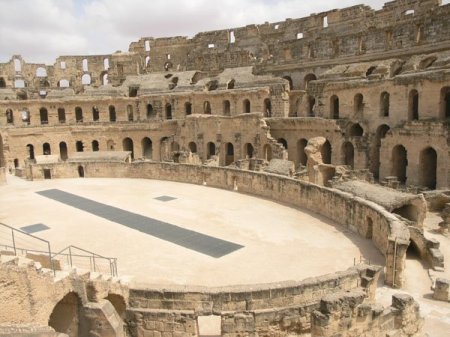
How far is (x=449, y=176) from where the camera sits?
19.3 m

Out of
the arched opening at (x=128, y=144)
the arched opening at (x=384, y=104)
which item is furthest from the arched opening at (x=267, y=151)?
the arched opening at (x=128, y=144)

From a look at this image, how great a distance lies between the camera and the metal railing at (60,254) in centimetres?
1082

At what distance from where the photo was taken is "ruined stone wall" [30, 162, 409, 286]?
1140 cm

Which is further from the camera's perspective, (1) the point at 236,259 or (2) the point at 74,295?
(1) the point at 236,259

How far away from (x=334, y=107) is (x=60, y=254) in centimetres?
2081

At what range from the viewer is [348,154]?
2584 centimetres

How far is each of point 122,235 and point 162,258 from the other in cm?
309

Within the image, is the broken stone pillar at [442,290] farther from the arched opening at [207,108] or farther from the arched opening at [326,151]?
the arched opening at [207,108]

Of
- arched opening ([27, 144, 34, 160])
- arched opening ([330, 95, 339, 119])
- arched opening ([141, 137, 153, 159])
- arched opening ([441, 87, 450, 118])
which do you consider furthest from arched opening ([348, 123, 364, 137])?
arched opening ([27, 144, 34, 160])

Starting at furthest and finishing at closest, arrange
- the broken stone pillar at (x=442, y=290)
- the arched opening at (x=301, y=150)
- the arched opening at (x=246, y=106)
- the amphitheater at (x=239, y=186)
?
the arched opening at (x=246, y=106)
the arched opening at (x=301, y=150)
the broken stone pillar at (x=442, y=290)
the amphitheater at (x=239, y=186)

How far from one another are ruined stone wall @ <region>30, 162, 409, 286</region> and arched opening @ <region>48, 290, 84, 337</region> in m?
8.45

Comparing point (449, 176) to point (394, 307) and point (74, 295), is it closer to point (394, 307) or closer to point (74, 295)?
point (394, 307)

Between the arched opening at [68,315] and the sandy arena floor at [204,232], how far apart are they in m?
2.14

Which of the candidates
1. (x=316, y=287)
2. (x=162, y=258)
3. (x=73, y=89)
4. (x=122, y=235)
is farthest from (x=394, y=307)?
(x=73, y=89)
